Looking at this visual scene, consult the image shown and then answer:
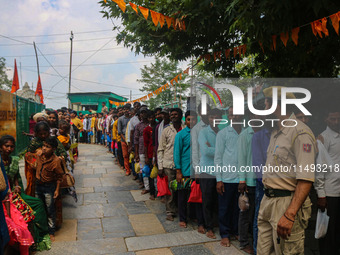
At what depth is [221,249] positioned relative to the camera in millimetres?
4129

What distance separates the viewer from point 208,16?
190 inches

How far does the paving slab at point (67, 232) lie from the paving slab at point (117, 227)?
A: 464 mm

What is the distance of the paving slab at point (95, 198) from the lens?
20.5ft

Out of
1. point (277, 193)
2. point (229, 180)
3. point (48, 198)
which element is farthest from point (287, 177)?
point (48, 198)

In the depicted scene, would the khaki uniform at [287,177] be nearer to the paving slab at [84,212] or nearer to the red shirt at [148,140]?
the paving slab at [84,212]

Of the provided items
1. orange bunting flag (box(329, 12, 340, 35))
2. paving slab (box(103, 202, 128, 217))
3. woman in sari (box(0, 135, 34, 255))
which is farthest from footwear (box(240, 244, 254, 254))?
orange bunting flag (box(329, 12, 340, 35))

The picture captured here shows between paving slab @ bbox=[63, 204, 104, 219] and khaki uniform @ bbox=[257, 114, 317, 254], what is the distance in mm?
3505

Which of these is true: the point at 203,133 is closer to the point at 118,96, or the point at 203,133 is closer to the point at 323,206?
the point at 323,206

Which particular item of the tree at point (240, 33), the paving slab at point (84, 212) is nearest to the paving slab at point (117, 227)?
the paving slab at point (84, 212)

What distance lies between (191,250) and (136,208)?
6.71 ft

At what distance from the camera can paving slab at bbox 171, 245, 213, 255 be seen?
403 cm

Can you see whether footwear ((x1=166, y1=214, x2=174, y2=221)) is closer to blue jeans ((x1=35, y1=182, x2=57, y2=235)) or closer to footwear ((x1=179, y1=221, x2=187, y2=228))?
footwear ((x1=179, y1=221, x2=187, y2=228))

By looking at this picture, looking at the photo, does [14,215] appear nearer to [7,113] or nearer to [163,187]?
[163,187]

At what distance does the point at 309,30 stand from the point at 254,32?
2.87 ft
